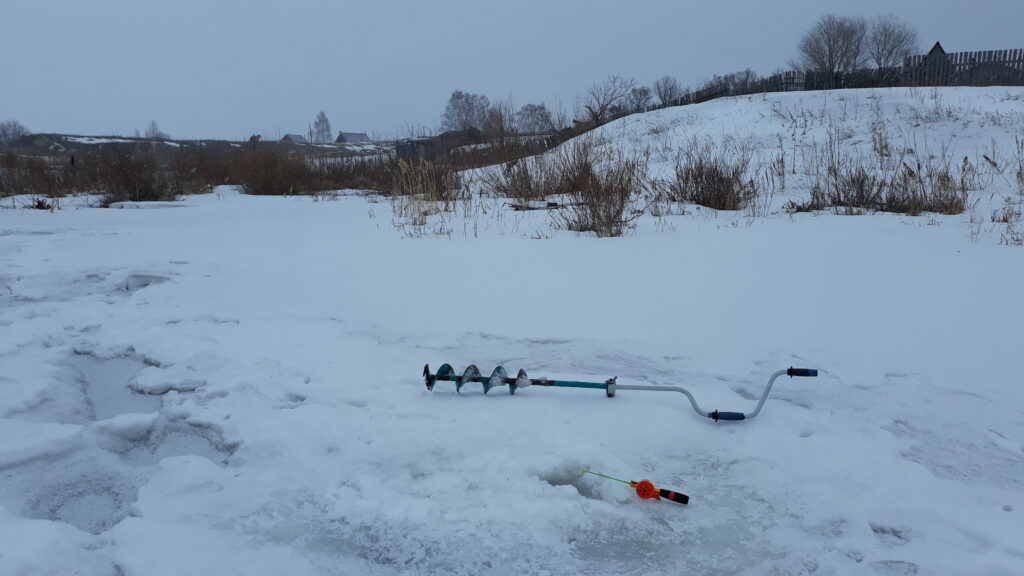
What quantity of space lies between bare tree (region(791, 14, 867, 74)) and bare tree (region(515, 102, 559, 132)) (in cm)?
3767

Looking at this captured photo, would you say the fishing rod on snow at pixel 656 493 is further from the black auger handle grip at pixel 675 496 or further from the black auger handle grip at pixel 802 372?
the black auger handle grip at pixel 802 372

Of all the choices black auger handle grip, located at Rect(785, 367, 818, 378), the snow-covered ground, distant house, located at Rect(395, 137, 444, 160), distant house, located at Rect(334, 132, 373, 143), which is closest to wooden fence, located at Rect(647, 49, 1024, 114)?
distant house, located at Rect(395, 137, 444, 160)

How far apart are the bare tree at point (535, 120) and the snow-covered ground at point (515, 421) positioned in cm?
598

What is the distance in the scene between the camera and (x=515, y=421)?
192 centimetres

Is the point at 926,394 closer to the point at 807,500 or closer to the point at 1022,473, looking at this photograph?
the point at 1022,473

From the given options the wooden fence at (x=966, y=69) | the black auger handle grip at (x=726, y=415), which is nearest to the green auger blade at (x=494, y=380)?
the black auger handle grip at (x=726, y=415)

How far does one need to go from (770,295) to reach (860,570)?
2171 millimetres

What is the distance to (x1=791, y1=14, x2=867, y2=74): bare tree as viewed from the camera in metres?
40.2

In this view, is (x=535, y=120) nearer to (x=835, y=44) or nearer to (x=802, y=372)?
(x=802, y=372)

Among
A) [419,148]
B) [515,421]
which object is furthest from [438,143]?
[515,421]

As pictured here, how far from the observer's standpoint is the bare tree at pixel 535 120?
9494 millimetres

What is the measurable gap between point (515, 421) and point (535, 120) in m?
8.81

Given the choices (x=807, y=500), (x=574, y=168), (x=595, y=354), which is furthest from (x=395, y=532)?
(x=574, y=168)

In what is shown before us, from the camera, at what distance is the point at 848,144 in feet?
42.9
